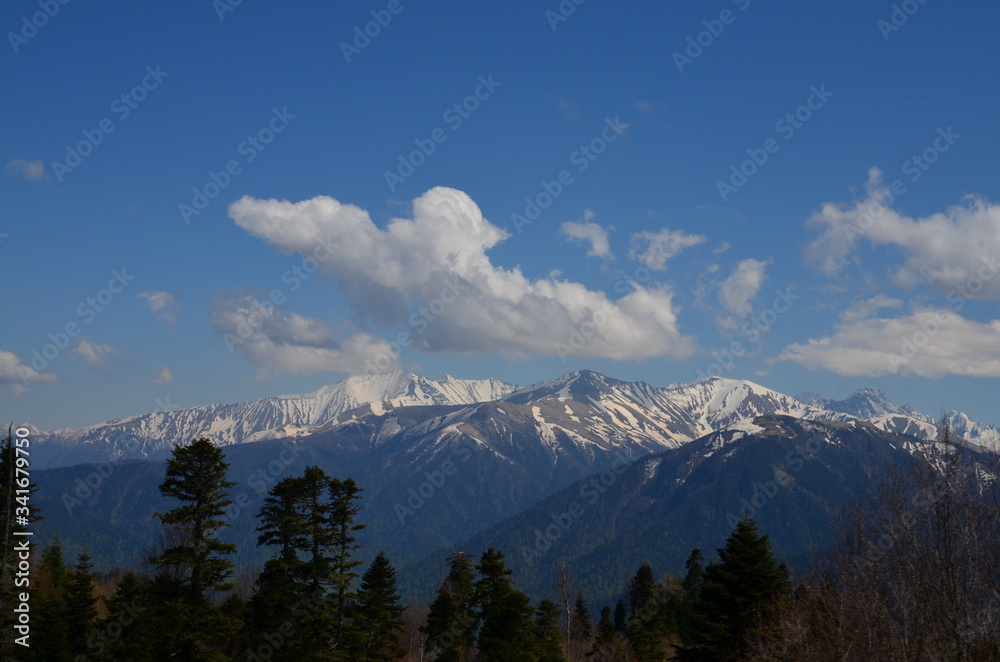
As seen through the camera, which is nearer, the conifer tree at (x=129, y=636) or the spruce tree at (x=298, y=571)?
the conifer tree at (x=129, y=636)

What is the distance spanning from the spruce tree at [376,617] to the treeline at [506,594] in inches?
7.7

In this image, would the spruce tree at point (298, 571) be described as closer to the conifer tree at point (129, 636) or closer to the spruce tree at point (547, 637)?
the conifer tree at point (129, 636)

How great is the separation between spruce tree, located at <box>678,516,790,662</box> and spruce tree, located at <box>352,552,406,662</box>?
1826cm

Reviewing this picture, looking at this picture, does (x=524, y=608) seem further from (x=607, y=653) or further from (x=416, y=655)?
(x=416, y=655)

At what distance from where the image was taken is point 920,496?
3309 centimetres

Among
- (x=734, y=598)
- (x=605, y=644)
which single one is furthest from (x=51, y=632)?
(x=605, y=644)

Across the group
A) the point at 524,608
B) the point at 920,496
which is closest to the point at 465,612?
the point at 524,608

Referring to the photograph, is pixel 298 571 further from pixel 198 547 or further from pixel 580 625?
pixel 580 625

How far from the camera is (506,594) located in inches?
2192

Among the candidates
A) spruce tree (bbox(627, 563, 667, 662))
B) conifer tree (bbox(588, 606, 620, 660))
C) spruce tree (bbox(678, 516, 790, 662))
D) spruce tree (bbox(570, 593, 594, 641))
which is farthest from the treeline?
spruce tree (bbox(570, 593, 594, 641))

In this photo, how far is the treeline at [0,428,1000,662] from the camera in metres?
28.8

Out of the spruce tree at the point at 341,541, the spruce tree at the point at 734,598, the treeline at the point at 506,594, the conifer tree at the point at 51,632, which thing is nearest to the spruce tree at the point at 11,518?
the treeline at the point at 506,594

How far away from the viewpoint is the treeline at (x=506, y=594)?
94.4ft

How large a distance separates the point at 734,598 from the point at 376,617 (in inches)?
937
